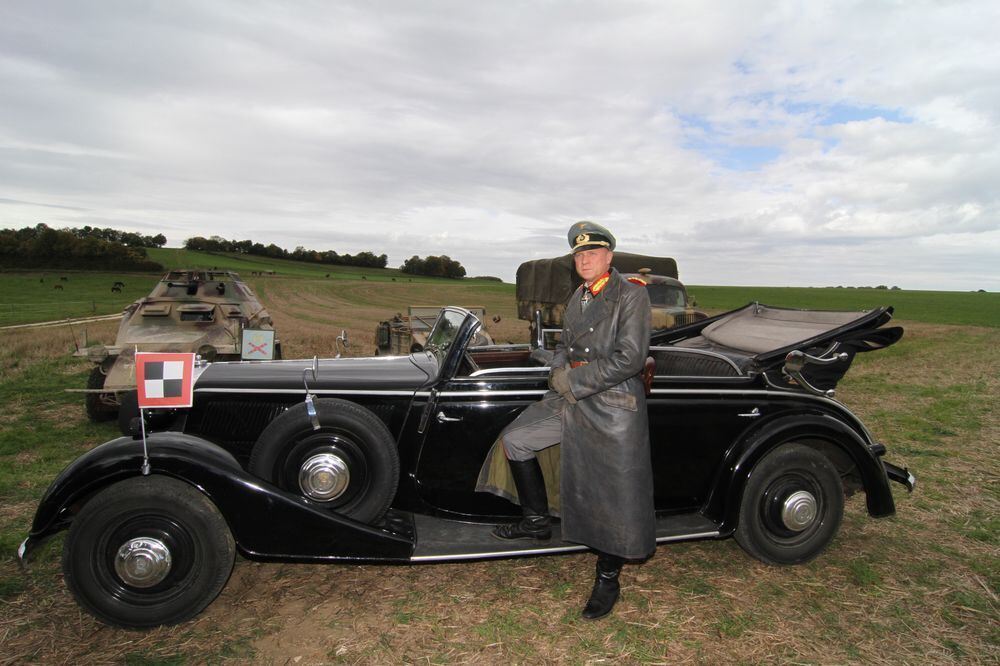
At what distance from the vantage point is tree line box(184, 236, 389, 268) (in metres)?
70.8

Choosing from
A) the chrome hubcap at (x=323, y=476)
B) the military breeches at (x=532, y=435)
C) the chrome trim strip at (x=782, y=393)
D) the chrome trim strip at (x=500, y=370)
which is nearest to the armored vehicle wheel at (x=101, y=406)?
the chrome hubcap at (x=323, y=476)

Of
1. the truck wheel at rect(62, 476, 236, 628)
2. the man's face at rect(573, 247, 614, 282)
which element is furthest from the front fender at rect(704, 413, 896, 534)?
the truck wheel at rect(62, 476, 236, 628)

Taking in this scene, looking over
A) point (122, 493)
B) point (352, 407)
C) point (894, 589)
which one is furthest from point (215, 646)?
point (894, 589)

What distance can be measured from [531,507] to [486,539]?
35 centimetres

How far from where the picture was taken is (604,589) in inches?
132

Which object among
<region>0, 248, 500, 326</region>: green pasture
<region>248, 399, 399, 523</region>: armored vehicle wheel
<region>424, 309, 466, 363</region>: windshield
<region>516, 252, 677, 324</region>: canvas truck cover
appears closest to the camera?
<region>248, 399, 399, 523</region>: armored vehicle wheel

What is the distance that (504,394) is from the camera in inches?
149

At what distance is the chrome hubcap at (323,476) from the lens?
354 centimetres

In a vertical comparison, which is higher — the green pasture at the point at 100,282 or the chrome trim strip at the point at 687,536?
the green pasture at the point at 100,282

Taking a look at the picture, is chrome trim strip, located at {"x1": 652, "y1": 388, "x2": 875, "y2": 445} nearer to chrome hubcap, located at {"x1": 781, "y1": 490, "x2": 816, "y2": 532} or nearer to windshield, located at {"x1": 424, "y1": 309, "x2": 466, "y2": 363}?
chrome hubcap, located at {"x1": 781, "y1": 490, "x2": 816, "y2": 532}

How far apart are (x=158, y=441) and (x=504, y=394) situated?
2.08 meters

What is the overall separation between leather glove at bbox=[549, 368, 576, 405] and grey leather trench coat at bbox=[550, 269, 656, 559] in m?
0.04

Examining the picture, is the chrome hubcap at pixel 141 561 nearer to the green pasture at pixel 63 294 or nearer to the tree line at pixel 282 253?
the green pasture at pixel 63 294

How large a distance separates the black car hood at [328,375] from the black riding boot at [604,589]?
5.26 ft
